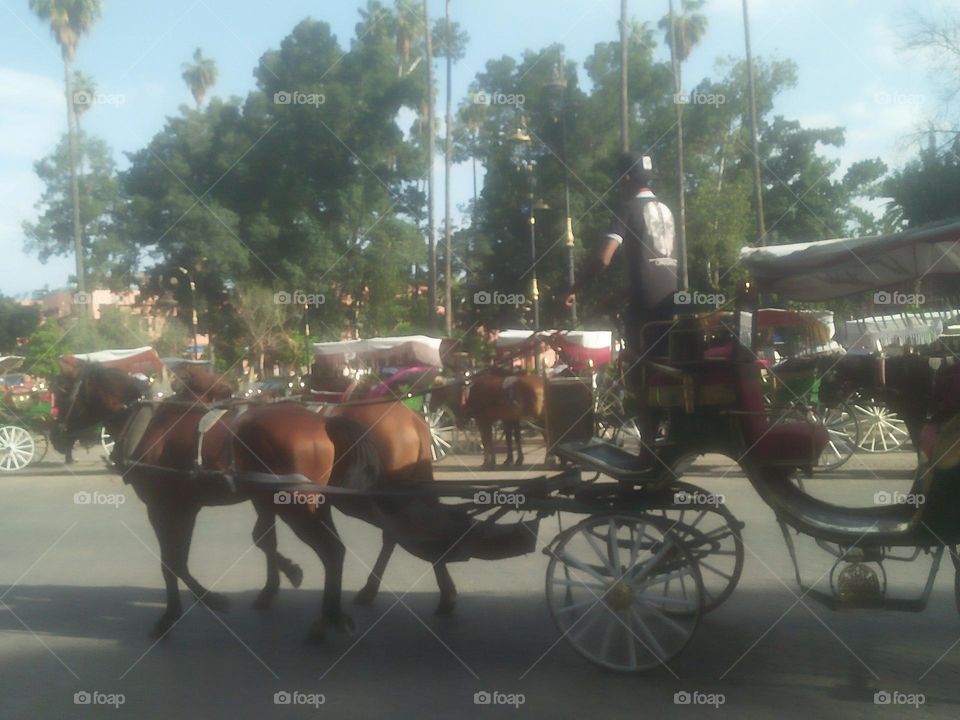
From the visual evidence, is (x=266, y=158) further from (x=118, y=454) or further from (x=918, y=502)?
(x=918, y=502)

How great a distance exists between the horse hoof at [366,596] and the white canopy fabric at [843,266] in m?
3.18

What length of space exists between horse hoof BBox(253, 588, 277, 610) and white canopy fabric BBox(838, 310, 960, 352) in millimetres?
7202

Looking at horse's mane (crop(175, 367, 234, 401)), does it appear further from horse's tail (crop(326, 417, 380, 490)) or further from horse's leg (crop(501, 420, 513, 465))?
horse's leg (crop(501, 420, 513, 465))

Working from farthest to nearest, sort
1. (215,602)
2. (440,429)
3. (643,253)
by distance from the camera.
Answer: (440,429), (215,602), (643,253)

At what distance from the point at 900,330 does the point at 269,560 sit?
36.3ft

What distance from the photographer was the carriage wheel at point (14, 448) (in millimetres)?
16672

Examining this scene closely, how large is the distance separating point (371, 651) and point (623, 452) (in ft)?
5.91

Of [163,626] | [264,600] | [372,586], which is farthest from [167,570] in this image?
[372,586]
